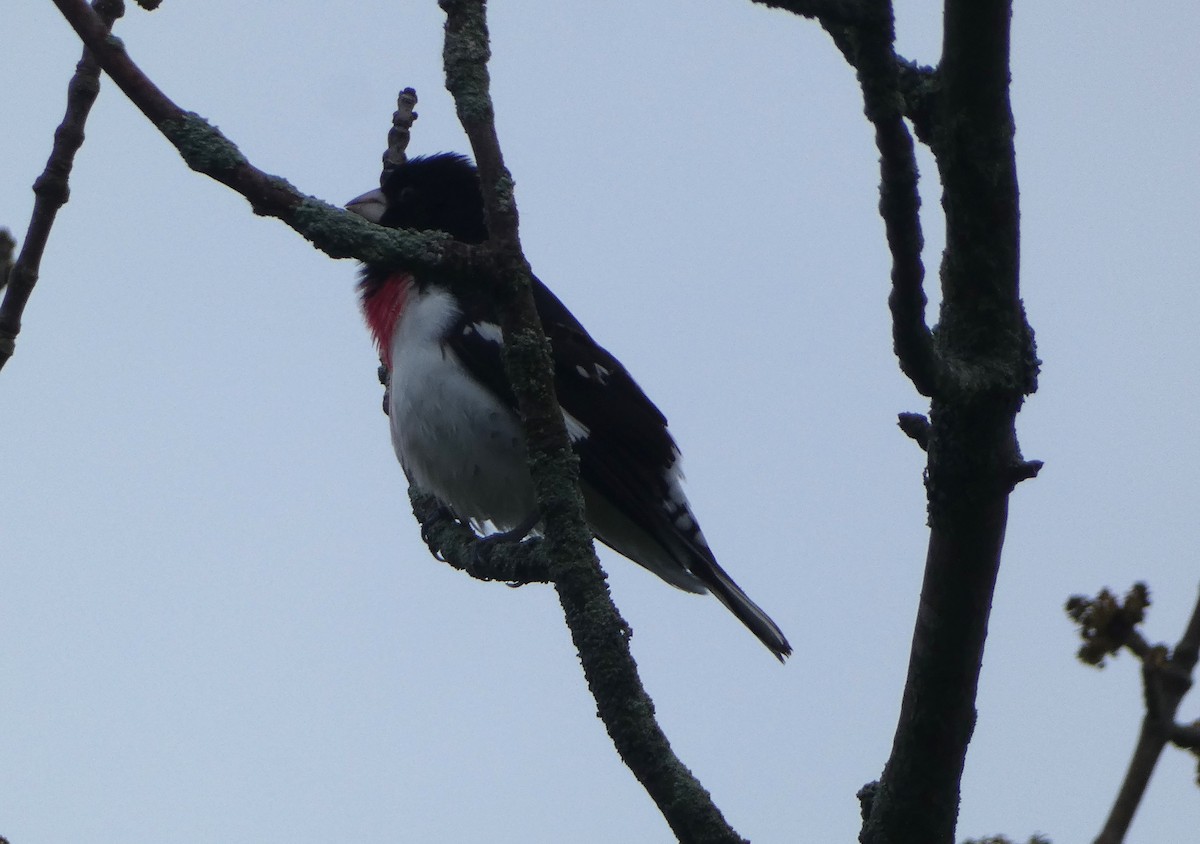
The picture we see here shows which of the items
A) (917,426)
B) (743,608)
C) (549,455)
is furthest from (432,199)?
(917,426)

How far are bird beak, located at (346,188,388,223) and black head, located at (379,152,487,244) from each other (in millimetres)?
27

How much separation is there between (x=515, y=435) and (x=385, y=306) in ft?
2.73

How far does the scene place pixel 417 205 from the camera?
5781 millimetres

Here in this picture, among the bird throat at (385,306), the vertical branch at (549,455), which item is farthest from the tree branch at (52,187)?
the bird throat at (385,306)

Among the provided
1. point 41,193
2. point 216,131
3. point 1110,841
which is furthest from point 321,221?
point 1110,841

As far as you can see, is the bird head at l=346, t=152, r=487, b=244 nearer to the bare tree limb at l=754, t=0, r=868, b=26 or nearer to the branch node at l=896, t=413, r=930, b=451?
the branch node at l=896, t=413, r=930, b=451

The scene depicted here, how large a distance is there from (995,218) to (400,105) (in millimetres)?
3255

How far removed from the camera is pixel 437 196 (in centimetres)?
579

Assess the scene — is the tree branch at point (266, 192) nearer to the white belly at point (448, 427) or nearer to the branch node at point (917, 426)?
the branch node at point (917, 426)

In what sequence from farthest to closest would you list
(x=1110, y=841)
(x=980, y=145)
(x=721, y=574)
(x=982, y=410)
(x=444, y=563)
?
(x=721, y=574) < (x=444, y=563) < (x=982, y=410) < (x=980, y=145) < (x=1110, y=841)

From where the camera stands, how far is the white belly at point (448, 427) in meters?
4.84

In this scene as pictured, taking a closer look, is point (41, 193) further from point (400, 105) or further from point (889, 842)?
point (400, 105)

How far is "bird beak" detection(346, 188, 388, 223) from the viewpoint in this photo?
5.77 metres

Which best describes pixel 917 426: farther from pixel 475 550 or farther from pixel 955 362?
pixel 475 550
